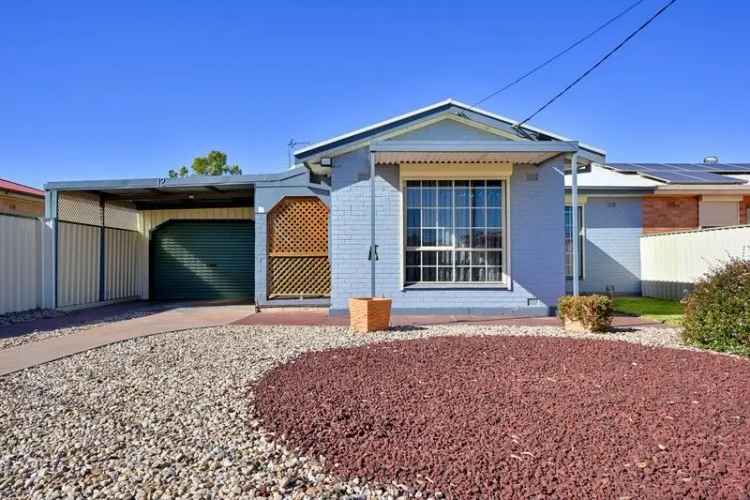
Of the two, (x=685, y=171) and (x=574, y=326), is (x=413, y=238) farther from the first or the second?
(x=685, y=171)

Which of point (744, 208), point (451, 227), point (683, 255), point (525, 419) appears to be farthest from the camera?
point (744, 208)

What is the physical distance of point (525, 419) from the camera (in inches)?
151

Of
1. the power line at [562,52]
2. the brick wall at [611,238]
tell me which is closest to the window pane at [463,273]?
the power line at [562,52]

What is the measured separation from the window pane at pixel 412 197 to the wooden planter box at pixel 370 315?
108 inches

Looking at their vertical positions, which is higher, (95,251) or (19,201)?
(19,201)

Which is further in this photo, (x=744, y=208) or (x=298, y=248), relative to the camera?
(x=744, y=208)

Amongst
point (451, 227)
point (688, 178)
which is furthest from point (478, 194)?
point (688, 178)

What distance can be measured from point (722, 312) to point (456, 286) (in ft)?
15.7

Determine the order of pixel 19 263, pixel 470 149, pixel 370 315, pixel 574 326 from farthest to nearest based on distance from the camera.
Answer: pixel 19 263, pixel 470 149, pixel 574 326, pixel 370 315

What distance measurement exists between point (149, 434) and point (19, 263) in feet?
32.3

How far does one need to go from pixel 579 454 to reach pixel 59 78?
13718mm

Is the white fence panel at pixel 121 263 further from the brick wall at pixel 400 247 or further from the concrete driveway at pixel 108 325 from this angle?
the brick wall at pixel 400 247

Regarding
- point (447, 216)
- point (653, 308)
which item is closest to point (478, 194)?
point (447, 216)

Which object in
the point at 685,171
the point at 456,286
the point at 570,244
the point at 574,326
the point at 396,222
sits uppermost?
the point at 685,171
